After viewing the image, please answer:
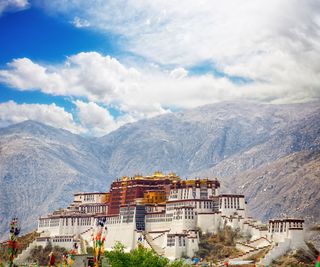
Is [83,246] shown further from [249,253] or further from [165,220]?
[249,253]

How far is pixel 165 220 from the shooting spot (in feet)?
521

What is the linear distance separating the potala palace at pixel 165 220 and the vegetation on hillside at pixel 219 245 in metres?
1.38

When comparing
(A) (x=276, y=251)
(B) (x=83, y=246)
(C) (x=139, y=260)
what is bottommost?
(C) (x=139, y=260)

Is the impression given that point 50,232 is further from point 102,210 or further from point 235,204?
point 235,204

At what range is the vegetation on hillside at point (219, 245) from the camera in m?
143

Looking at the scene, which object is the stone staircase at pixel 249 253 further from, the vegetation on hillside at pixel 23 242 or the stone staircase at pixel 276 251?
the vegetation on hillside at pixel 23 242

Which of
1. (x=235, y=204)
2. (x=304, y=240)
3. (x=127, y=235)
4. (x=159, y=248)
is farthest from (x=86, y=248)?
(x=304, y=240)

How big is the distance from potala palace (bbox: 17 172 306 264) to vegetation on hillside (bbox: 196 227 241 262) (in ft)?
4.54

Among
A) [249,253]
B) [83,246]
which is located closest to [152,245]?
[83,246]

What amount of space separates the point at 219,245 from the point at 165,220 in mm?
17272

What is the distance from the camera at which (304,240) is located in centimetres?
13838

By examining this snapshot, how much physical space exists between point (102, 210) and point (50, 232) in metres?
14.2

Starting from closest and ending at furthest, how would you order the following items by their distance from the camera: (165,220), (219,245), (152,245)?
(219,245)
(152,245)
(165,220)

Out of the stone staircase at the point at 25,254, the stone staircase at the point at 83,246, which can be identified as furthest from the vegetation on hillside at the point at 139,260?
the stone staircase at the point at 25,254
